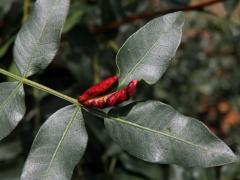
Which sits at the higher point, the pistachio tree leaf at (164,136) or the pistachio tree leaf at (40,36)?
the pistachio tree leaf at (40,36)

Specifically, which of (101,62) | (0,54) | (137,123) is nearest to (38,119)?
(0,54)

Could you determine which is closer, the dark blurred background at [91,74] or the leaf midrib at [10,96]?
the leaf midrib at [10,96]

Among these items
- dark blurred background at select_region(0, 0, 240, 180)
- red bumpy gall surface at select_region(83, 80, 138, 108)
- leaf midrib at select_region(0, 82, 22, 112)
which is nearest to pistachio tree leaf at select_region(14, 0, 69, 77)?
leaf midrib at select_region(0, 82, 22, 112)

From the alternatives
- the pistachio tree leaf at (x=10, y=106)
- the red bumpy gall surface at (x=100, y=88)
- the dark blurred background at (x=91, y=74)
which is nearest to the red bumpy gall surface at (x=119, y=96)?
the red bumpy gall surface at (x=100, y=88)

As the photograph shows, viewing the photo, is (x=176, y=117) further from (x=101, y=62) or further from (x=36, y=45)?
(x=101, y=62)

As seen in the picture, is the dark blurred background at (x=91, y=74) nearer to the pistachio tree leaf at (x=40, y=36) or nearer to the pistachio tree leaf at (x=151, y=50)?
the pistachio tree leaf at (x=40, y=36)

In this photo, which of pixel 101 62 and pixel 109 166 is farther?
pixel 101 62
